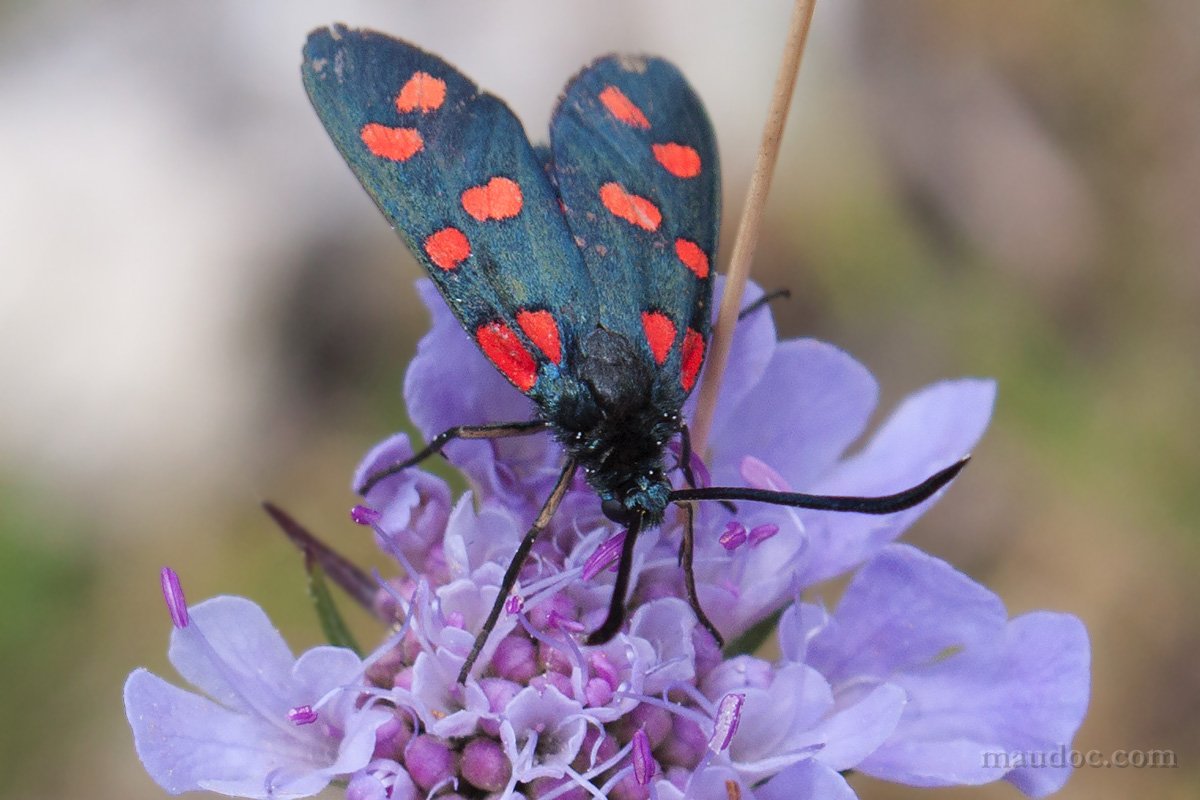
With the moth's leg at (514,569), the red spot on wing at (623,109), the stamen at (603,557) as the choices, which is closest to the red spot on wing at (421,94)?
the red spot on wing at (623,109)

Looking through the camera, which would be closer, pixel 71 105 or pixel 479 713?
pixel 479 713

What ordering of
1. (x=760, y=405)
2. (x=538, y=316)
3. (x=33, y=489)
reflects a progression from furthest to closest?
(x=33, y=489)
(x=760, y=405)
(x=538, y=316)

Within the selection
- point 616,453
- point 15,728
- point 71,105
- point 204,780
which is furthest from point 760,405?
point 71,105

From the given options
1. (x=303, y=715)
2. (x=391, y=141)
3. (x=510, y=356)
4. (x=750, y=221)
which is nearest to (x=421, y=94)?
(x=391, y=141)

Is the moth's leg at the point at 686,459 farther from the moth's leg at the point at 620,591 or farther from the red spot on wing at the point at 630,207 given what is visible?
the red spot on wing at the point at 630,207

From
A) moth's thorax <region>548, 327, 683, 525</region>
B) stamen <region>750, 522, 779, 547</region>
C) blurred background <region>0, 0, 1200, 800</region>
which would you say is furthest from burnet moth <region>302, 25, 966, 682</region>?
blurred background <region>0, 0, 1200, 800</region>

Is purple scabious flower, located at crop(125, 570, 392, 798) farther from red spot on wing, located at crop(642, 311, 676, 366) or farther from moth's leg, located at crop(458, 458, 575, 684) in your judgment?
red spot on wing, located at crop(642, 311, 676, 366)

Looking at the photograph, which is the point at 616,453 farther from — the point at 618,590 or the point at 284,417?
the point at 284,417

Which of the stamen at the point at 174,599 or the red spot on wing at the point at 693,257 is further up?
the red spot on wing at the point at 693,257
